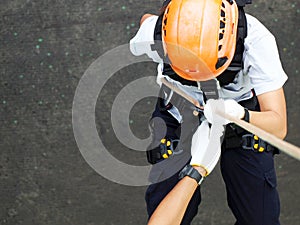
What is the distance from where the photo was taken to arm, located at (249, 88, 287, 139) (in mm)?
1673

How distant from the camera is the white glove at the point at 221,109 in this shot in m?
1.66

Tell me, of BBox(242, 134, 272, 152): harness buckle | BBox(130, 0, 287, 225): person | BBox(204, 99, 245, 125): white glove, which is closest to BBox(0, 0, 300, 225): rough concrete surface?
BBox(130, 0, 287, 225): person

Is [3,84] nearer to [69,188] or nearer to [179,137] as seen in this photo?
[69,188]

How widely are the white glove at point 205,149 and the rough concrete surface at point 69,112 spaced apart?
70cm

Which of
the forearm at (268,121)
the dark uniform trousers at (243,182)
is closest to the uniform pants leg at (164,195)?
the dark uniform trousers at (243,182)

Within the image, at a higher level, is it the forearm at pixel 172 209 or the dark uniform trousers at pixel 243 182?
the forearm at pixel 172 209

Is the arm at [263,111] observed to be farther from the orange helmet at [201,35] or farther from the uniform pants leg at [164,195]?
the uniform pants leg at [164,195]

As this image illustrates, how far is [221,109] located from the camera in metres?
1.68

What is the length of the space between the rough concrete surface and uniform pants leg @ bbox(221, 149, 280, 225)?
591mm

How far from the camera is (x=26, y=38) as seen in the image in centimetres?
248

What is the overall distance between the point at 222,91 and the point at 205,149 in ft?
0.66

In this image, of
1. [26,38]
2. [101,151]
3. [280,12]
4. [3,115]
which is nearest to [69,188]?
[101,151]

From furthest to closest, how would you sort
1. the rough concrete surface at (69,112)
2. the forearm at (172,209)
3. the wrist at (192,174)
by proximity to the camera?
the rough concrete surface at (69,112), the wrist at (192,174), the forearm at (172,209)

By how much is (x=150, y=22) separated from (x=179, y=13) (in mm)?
287
